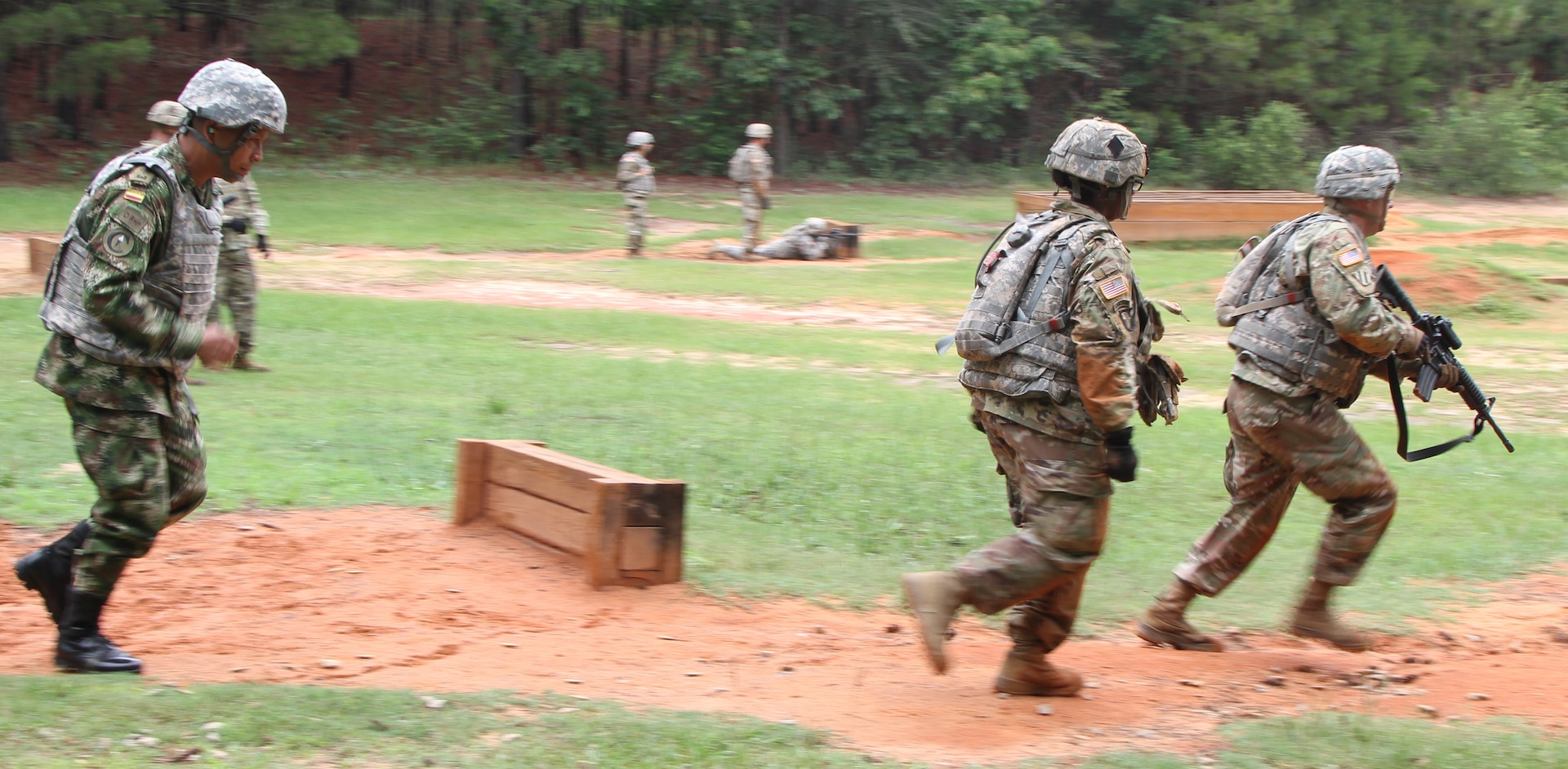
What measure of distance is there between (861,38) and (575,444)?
3008cm

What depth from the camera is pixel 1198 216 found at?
79.6ft

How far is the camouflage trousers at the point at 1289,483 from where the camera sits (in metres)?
5.32

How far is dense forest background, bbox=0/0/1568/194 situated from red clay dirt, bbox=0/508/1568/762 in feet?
95.5

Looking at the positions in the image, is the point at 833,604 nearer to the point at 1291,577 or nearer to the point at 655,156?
the point at 1291,577

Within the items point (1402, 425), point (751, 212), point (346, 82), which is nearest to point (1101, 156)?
point (1402, 425)

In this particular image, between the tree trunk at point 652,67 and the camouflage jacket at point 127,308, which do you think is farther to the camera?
the tree trunk at point 652,67

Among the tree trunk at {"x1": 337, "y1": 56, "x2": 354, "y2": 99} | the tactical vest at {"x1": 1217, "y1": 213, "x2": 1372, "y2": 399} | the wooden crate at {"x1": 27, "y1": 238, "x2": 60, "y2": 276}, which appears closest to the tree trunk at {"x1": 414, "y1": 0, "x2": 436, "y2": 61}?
the tree trunk at {"x1": 337, "y1": 56, "x2": 354, "y2": 99}

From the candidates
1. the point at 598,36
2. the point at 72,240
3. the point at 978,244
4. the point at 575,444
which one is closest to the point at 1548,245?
the point at 978,244

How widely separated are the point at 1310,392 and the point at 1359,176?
0.87 meters

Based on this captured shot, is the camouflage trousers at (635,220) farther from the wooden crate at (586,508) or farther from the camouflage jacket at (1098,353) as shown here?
the camouflage jacket at (1098,353)

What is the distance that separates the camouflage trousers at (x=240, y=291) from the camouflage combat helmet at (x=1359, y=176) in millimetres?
8148

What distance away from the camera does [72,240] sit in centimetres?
435

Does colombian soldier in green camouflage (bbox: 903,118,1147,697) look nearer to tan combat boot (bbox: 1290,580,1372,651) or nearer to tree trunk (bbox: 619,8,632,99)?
tan combat boot (bbox: 1290,580,1372,651)

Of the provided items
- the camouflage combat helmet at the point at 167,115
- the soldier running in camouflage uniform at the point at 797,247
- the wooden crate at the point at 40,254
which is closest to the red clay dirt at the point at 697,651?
the camouflage combat helmet at the point at 167,115
